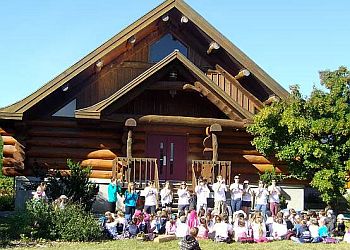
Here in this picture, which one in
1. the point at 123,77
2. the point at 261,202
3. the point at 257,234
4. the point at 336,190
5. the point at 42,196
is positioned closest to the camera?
the point at 257,234

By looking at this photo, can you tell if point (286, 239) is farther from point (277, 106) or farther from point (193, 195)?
point (277, 106)

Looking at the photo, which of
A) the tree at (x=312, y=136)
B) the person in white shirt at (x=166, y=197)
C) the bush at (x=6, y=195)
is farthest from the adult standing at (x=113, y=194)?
the tree at (x=312, y=136)

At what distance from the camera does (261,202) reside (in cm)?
2097

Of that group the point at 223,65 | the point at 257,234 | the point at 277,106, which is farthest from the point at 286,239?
the point at 223,65

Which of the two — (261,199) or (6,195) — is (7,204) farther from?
(261,199)

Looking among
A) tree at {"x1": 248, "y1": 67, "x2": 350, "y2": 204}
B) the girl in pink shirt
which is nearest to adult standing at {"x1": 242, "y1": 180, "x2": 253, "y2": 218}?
tree at {"x1": 248, "y1": 67, "x2": 350, "y2": 204}

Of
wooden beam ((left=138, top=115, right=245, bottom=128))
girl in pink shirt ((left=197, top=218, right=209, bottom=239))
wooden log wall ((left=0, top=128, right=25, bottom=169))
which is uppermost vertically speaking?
wooden beam ((left=138, top=115, right=245, bottom=128))

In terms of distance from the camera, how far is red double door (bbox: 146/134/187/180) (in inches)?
995

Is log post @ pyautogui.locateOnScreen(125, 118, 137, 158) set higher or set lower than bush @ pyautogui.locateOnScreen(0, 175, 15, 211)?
higher

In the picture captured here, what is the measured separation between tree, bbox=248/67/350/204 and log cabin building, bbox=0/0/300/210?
101cm

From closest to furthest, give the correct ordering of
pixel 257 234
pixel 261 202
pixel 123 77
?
pixel 257 234 → pixel 261 202 → pixel 123 77

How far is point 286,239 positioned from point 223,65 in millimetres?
10098

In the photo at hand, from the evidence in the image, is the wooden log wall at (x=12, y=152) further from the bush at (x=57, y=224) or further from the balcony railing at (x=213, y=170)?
the balcony railing at (x=213, y=170)

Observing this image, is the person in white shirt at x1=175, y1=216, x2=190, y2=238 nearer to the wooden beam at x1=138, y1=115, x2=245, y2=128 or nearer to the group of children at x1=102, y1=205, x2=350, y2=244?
the group of children at x1=102, y1=205, x2=350, y2=244
